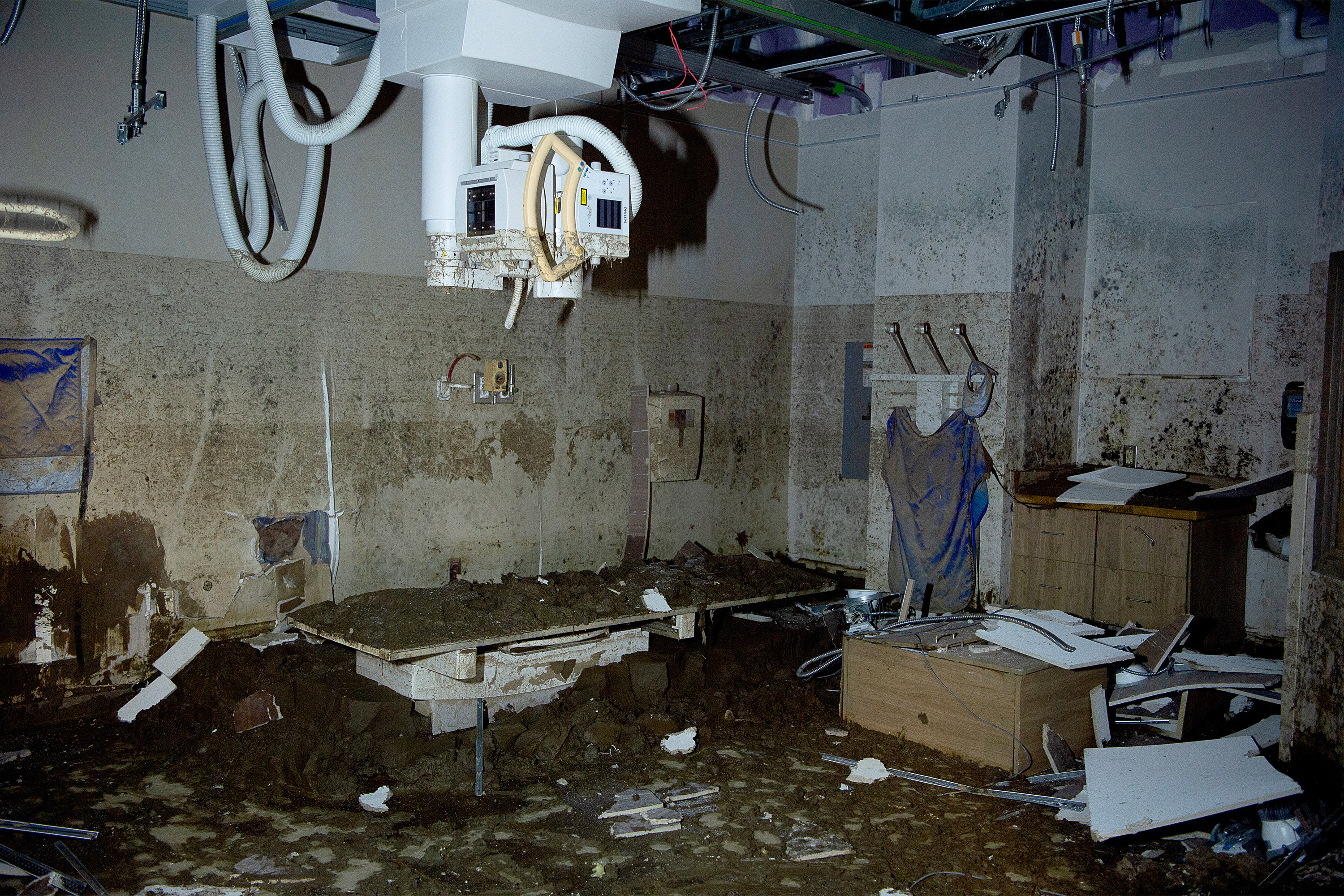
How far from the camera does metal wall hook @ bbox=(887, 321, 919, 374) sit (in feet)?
19.6

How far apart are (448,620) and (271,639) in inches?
41.4

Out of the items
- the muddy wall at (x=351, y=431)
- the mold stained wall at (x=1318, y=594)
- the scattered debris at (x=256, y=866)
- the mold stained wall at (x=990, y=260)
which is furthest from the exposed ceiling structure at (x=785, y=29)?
the scattered debris at (x=256, y=866)

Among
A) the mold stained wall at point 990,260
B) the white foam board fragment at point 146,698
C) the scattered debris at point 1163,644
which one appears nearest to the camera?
the scattered debris at point 1163,644

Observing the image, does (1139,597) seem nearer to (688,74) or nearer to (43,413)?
(688,74)

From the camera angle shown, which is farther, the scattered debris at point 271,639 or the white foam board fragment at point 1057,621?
the scattered debris at point 271,639

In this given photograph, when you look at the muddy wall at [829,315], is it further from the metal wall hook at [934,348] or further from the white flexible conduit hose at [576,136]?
the white flexible conduit hose at [576,136]

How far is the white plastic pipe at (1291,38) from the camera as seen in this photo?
496 centimetres

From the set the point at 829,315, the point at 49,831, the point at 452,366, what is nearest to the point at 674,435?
the point at 829,315

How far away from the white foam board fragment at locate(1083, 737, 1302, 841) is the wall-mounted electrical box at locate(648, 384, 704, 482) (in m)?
3.42

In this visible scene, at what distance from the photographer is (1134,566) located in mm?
5160

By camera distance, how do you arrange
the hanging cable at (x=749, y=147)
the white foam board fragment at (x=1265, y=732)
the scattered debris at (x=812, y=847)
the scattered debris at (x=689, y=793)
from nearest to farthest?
the scattered debris at (x=812, y=847) → the scattered debris at (x=689, y=793) → the white foam board fragment at (x=1265, y=732) → the hanging cable at (x=749, y=147)

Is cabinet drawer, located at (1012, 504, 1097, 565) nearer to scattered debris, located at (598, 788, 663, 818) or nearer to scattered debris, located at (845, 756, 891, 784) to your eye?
scattered debris, located at (845, 756, 891, 784)

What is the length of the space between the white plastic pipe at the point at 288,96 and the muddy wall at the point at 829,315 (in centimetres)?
390

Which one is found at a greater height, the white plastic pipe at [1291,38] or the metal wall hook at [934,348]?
the white plastic pipe at [1291,38]
